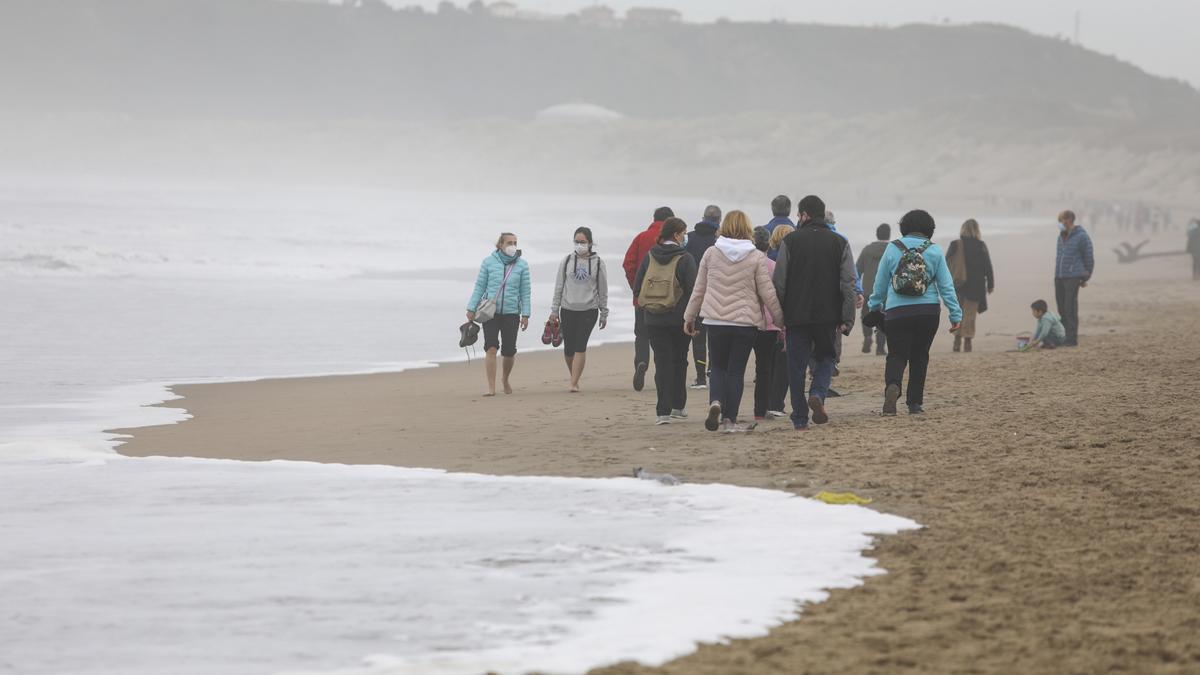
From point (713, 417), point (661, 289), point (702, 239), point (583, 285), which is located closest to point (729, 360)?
point (713, 417)

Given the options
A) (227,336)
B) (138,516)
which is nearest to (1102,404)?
(138,516)

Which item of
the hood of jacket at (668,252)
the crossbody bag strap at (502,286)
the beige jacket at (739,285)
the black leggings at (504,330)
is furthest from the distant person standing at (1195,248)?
the beige jacket at (739,285)

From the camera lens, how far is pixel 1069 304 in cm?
1612

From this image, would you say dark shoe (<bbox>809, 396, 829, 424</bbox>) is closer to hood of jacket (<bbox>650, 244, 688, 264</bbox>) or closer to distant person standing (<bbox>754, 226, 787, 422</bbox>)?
distant person standing (<bbox>754, 226, 787, 422</bbox>)

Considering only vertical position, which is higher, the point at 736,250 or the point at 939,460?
the point at 736,250

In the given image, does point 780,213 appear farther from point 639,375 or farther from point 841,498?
point 841,498

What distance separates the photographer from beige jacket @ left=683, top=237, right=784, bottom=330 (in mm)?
10000

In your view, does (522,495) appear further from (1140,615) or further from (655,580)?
(1140,615)

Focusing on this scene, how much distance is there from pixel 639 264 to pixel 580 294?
0.78m

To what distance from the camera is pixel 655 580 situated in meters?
6.47

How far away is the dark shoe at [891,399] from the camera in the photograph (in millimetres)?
10930

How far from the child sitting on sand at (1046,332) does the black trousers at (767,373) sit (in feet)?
18.3

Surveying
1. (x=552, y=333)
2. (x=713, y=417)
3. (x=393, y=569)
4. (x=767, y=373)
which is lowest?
(x=393, y=569)

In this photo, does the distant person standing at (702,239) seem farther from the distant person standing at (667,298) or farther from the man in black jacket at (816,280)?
the man in black jacket at (816,280)
